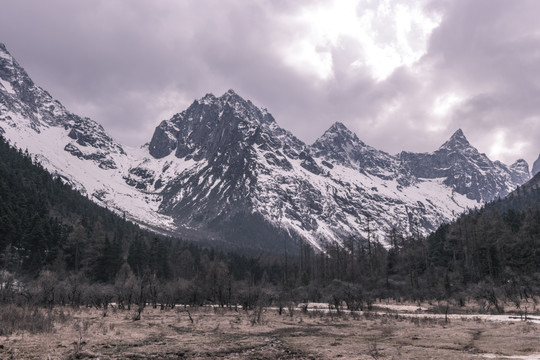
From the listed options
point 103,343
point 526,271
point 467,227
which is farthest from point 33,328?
point 467,227

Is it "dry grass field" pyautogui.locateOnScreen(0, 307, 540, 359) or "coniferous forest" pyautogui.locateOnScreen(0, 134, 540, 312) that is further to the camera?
"coniferous forest" pyautogui.locateOnScreen(0, 134, 540, 312)

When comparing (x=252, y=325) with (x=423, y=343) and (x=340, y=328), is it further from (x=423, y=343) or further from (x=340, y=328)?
(x=423, y=343)

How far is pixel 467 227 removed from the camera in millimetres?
93312

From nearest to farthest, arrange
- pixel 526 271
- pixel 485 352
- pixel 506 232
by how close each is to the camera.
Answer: pixel 485 352 → pixel 526 271 → pixel 506 232

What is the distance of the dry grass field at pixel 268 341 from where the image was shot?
2006cm

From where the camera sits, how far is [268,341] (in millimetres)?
25125

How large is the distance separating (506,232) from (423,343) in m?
70.3

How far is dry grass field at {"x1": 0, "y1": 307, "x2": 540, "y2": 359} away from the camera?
20.1 meters

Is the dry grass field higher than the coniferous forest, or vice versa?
the coniferous forest

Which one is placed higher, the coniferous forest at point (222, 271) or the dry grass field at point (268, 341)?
the coniferous forest at point (222, 271)

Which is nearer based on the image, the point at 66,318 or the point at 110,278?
the point at 66,318

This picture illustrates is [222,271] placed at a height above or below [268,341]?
above

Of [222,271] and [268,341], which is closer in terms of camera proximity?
[268,341]

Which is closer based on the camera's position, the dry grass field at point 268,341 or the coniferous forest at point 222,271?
the dry grass field at point 268,341
